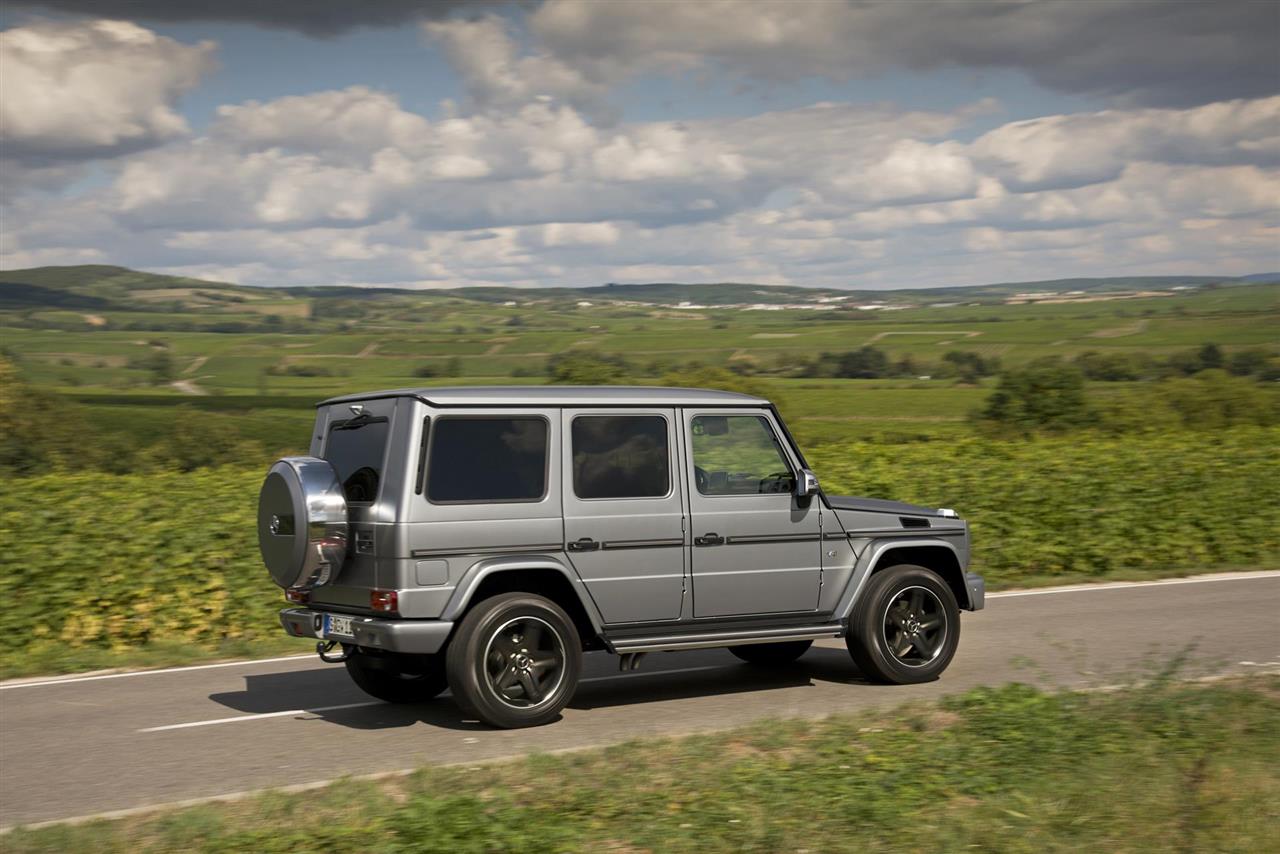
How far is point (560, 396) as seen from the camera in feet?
28.4

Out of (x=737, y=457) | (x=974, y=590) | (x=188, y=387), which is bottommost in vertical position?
(x=974, y=590)

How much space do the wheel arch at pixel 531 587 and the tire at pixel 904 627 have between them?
1.94 m

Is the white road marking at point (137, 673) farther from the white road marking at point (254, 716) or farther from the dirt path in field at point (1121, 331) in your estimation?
the dirt path in field at point (1121, 331)

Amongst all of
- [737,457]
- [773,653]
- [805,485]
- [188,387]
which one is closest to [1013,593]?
[773,653]

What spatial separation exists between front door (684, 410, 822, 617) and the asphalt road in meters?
0.72

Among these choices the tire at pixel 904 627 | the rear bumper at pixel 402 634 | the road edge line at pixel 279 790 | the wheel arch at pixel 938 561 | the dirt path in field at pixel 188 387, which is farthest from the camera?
the dirt path in field at pixel 188 387

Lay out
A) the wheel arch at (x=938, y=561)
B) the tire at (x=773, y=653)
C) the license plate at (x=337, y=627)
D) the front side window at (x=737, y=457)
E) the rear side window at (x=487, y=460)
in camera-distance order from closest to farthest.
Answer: the rear side window at (x=487, y=460), the license plate at (x=337, y=627), the front side window at (x=737, y=457), the wheel arch at (x=938, y=561), the tire at (x=773, y=653)

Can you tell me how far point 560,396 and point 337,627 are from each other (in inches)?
78.6

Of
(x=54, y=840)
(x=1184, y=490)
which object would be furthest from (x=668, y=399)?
(x=1184, y=490)

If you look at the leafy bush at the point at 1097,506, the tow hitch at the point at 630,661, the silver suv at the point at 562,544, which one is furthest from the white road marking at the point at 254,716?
the leafy bush at the point at 1097,506

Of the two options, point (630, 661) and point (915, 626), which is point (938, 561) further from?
point (630, 661)

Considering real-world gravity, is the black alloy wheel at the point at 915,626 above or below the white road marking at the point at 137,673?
above

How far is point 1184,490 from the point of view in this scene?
17.3 metres

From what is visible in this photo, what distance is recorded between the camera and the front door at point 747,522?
8.94 meters
